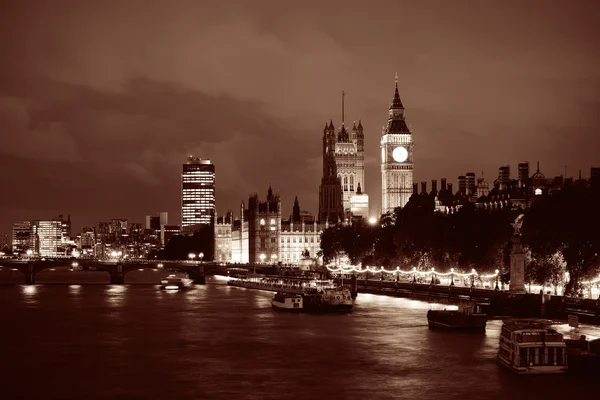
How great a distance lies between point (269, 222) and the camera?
194 metres

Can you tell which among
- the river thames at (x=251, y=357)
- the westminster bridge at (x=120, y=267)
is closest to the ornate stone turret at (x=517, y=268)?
the river thames at (x=251, y=357)

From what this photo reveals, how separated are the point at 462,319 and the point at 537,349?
1818 cm

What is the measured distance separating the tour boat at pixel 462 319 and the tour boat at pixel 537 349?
16.8m

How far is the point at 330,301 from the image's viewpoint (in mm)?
85500

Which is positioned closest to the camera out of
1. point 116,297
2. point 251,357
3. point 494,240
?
point 251,357

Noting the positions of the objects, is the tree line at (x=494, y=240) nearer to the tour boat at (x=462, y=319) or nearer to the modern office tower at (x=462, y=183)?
the tour boat at (x=462, y=319)

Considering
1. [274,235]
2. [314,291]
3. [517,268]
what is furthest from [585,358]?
[274,235]

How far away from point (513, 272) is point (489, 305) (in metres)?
2.82

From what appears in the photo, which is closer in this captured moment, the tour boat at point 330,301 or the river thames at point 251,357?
the river thames at point 251,357

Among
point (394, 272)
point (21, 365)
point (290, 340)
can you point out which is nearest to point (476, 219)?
point (394, 272)

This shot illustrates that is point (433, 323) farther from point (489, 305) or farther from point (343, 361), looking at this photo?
point (343, 361)

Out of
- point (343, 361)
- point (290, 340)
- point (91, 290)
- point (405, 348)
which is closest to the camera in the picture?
point (343, 361)

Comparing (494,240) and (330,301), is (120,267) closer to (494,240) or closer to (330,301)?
(330,301)

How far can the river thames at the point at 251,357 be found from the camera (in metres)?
46.8
